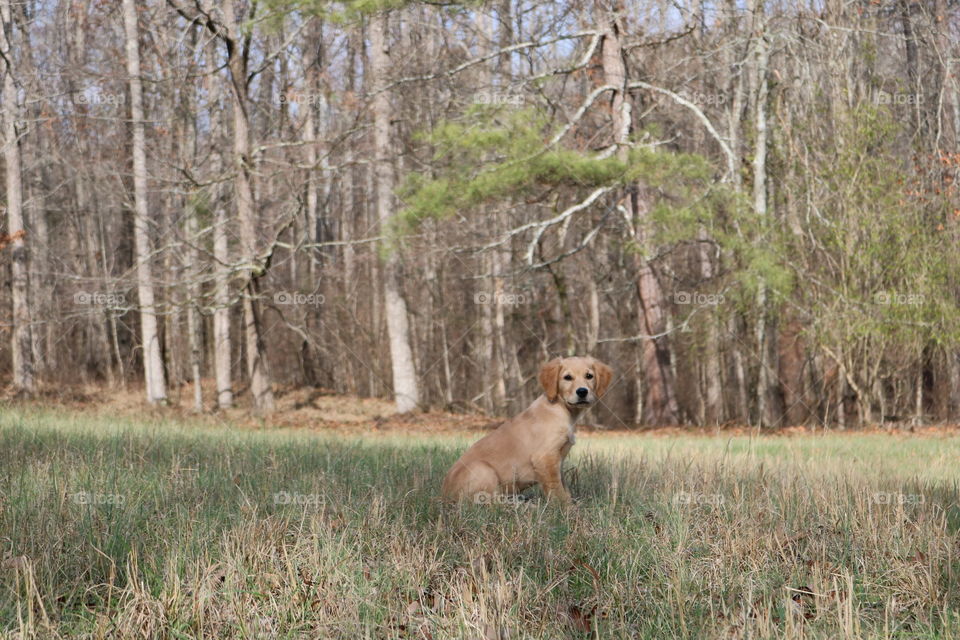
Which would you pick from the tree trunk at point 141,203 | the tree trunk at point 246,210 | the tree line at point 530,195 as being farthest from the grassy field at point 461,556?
the tree trunk at point 141,203

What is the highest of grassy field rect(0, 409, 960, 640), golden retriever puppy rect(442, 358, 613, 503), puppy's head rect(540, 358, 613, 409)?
puppy's head rect(540, 358, 613, 409)

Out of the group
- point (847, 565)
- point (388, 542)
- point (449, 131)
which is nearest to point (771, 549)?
point (847, 565)

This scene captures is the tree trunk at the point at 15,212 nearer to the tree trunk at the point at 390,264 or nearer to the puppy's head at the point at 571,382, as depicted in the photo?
the tree trunk at the point at 390,264

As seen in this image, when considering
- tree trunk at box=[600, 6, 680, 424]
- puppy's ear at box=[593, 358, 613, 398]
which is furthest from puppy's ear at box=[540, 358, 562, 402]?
tree trunk at box=[600, 6, 680, 424]

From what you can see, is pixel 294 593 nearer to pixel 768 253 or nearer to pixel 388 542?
pixel 388 542

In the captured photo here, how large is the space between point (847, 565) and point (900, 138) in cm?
2212

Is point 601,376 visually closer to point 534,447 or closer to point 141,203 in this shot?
point 534,447

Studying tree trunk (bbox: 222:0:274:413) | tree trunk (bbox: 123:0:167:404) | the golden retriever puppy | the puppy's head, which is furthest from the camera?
tree trunk (bbox: 123:0:167:404)

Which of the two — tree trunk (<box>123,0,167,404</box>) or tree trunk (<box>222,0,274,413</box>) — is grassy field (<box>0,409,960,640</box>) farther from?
tree trunk (<box>123,0,167,404</box>)

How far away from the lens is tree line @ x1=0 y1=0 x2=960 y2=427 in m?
15.4

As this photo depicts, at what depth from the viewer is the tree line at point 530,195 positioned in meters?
15.4

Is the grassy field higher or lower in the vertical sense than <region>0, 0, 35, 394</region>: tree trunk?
lower

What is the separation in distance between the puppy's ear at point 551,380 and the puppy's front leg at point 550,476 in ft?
1.46

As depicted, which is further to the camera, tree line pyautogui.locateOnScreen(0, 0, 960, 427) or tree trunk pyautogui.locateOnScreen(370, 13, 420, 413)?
tree trunk pyautogui.locateOnScreen(370, 13, 420, 413)
